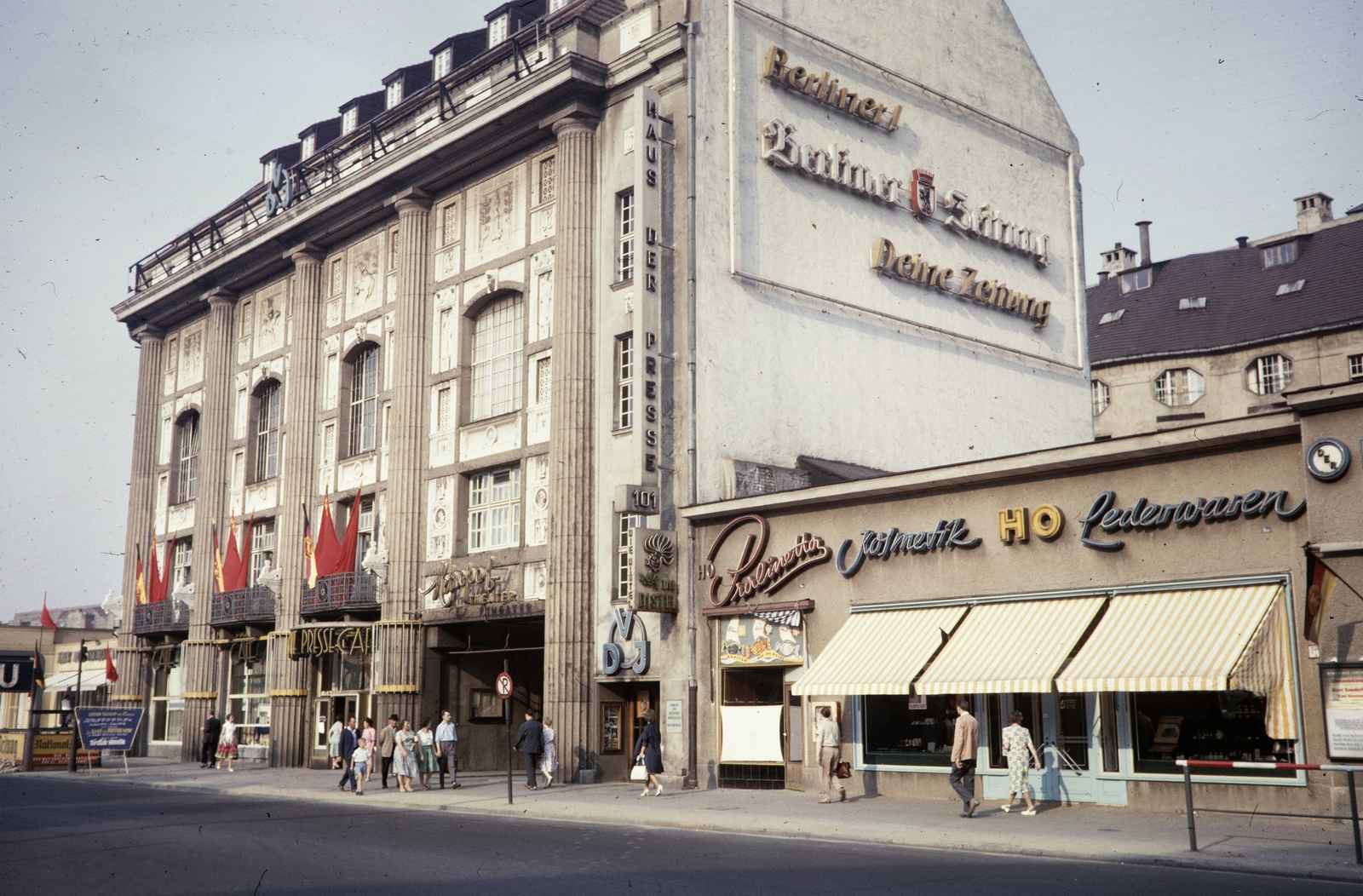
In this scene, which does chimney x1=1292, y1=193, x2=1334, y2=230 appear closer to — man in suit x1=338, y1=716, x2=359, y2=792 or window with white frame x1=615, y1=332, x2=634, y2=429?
window with white frame x1=615, y1=332, x2=634, y2=429

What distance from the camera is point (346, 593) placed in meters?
37.3

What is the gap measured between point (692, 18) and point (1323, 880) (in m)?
23.4

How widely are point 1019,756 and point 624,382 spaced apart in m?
13.5

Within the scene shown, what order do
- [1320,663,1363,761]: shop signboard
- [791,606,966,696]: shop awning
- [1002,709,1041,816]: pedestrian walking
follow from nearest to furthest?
1. [1320,663,1363,761]: shop signboard
2. [1002,709,1041,816]: pedestrian walking
3. [791,606,966,696]: shop awning

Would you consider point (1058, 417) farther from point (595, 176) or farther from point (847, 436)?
point (595, 176)

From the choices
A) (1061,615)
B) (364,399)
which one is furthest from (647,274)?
(364,399)

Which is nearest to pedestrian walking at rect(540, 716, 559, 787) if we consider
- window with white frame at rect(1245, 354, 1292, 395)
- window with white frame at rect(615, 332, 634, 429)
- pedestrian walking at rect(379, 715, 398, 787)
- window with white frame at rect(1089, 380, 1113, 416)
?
pedestrian walking at rect(379, 715, 398, 787)

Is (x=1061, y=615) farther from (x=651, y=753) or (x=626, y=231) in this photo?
(x=626, y=231)

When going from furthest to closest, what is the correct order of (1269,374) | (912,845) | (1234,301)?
1. (1234,301)
2. (1269,374)
3. (912,845)

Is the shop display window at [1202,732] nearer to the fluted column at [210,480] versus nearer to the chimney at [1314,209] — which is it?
the fluted column at [210,480]

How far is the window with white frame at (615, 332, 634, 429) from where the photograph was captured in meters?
30.5

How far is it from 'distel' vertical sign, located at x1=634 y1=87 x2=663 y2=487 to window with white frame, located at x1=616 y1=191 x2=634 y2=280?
1349 millimetres

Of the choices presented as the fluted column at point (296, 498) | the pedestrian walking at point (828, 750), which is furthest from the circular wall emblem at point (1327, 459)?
the fluted column at point (296, 498)

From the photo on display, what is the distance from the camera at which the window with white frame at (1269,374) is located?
6097cm
